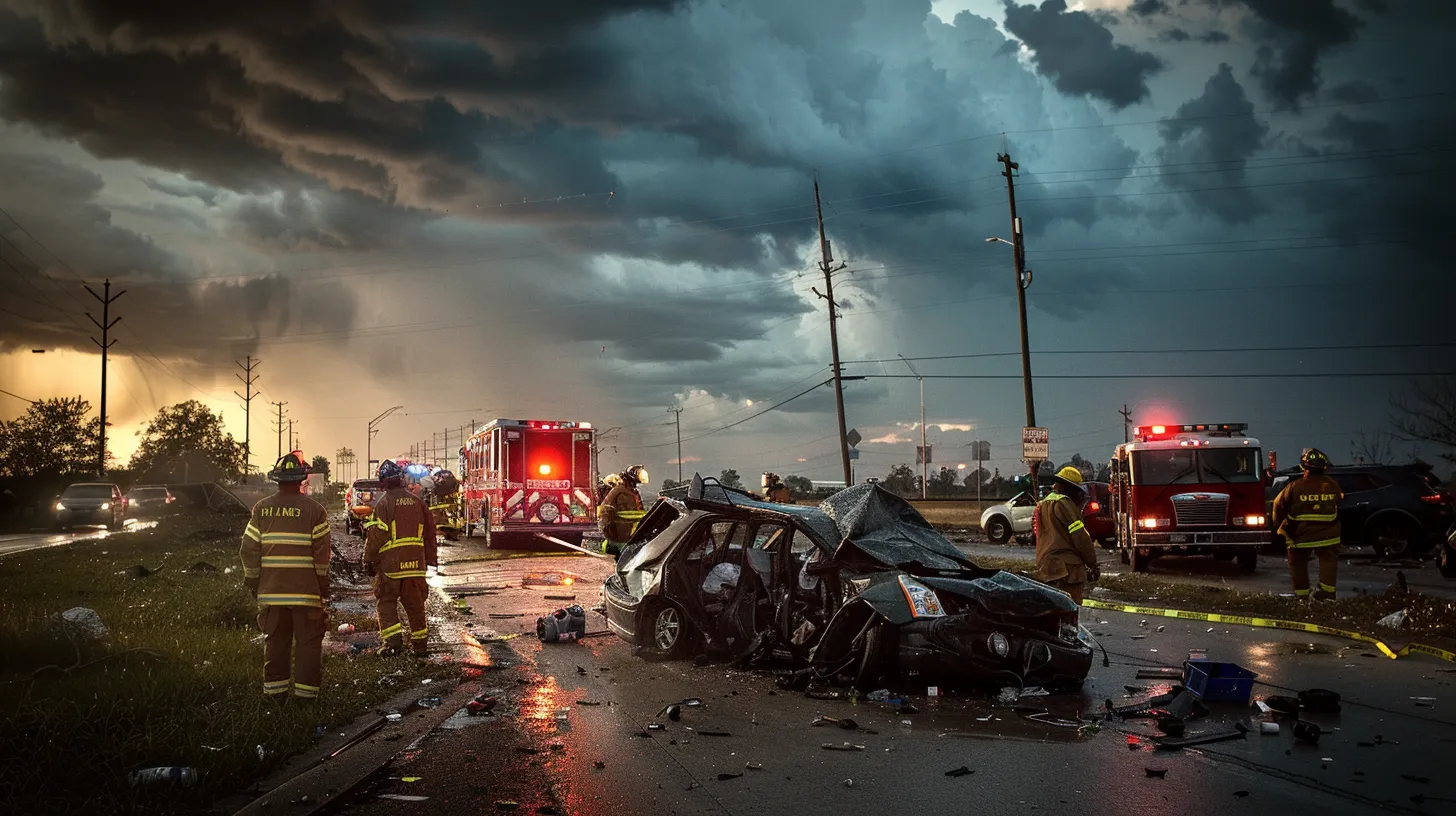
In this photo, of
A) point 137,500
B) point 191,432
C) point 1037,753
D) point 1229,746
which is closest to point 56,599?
point 1037,753

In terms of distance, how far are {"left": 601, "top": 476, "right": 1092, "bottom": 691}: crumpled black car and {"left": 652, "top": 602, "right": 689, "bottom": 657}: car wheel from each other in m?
0.01

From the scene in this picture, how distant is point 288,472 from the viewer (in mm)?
7906

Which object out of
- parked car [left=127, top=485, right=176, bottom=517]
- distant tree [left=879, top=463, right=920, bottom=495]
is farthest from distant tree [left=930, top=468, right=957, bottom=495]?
parked car [left=127, top=485, right=176, bottom=517]

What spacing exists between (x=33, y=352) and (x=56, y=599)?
36.3m

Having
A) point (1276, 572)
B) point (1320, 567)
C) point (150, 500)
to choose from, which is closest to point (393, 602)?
point (1320, 567)

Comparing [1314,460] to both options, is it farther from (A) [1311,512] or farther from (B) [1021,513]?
(B) [1021,513]

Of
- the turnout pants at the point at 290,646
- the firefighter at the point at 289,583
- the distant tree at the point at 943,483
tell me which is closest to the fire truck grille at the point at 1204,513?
the firefighter at the point at 289,583

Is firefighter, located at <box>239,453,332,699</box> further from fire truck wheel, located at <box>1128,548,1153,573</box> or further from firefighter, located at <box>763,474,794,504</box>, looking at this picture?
fire truck wheel, located at <box>1128,548,1153,573</box>

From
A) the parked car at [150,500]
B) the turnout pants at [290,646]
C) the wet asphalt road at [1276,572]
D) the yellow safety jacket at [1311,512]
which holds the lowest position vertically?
the wet asphalt road at [1276,572]

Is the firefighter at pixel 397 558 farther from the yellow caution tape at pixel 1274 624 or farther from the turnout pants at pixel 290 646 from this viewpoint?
the yellow caution tape at pixel 1274 624

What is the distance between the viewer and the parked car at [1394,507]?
67.0 ft

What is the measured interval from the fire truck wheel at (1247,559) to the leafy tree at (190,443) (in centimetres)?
11707

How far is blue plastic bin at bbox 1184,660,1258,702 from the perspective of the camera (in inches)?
294

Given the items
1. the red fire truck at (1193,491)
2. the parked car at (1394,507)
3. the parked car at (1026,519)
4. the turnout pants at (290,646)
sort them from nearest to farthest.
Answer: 1. the turnout pants at (290,646)
2. the red fire truck at (1193,491)
3. the parked car at (1394,507)
4. the parked car at (1026,519)
